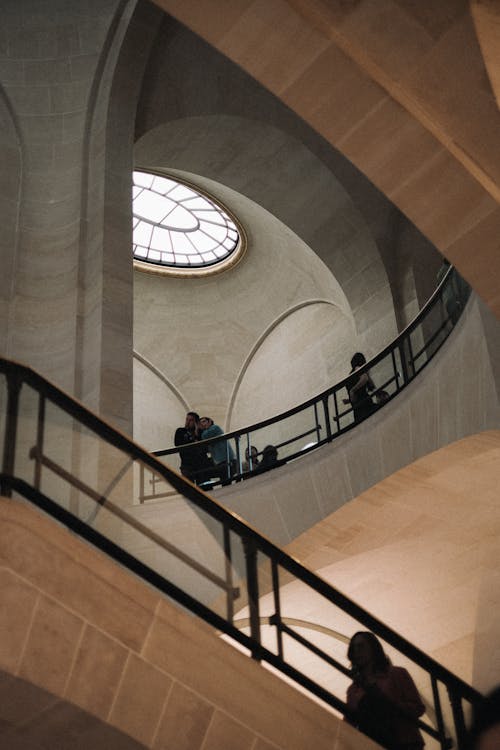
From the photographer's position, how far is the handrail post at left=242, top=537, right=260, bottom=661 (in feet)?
14.5

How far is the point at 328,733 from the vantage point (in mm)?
4293

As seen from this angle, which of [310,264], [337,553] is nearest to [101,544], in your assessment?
[337,553]

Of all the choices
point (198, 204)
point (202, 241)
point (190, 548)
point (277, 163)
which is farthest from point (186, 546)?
point (202, 241)

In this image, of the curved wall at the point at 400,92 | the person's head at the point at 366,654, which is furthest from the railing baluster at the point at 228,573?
the curved wall at the point at 400,92

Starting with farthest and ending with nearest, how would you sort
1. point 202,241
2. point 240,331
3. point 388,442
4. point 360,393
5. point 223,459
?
point 240,331
point 202,241
point 223,459
point 360,393
point 388,442

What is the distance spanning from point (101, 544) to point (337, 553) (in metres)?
5.52

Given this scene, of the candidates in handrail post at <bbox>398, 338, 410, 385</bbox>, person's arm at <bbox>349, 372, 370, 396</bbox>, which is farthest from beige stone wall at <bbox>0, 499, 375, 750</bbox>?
person's arm at <bbox>349, 372, 370, 396</bbox>

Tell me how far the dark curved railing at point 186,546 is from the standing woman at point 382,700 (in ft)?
0.24

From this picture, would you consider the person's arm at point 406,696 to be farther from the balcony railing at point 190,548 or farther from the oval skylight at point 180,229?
the oval skylight at point 180,229

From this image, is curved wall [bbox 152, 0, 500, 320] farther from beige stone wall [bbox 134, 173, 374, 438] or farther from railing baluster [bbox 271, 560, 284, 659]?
beige stone wall [bbox 134, 173, 374, 438]

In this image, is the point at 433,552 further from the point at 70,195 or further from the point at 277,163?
the point at 277,163

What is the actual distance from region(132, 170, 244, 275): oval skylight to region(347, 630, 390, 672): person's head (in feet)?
44.0

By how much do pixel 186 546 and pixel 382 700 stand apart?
1.28 m

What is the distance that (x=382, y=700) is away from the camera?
4.49m
